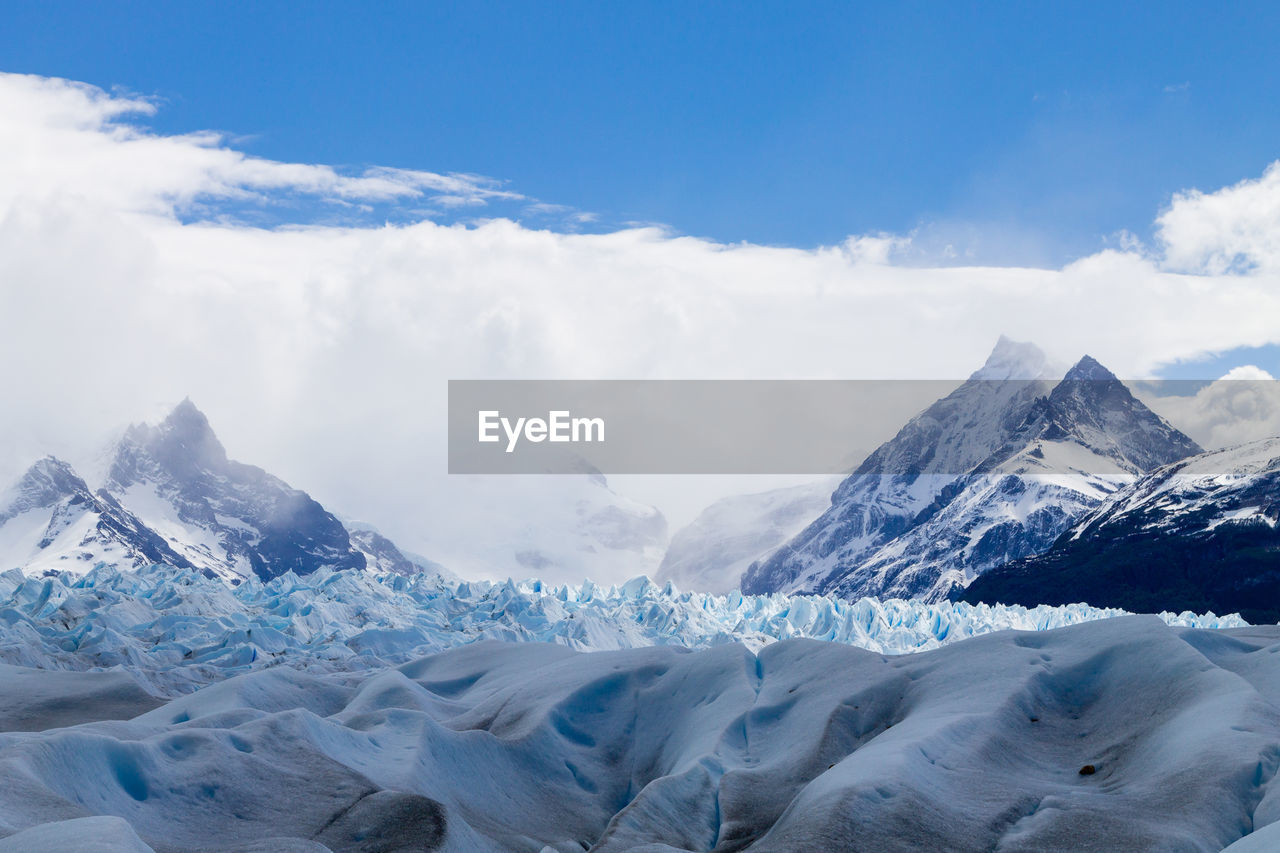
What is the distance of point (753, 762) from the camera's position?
45.1 ft

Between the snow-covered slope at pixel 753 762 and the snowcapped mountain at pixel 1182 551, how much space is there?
111952mm

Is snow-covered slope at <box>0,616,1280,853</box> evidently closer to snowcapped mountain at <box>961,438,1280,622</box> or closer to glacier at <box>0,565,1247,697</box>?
glacier at <box>0,565,1247,697</box>

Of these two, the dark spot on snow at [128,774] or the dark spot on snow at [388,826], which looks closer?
the dark spot on snow at [388,826]

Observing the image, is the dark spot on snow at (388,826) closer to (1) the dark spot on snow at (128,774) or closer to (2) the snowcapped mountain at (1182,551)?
(1) the dark spot on snow at (128,774)

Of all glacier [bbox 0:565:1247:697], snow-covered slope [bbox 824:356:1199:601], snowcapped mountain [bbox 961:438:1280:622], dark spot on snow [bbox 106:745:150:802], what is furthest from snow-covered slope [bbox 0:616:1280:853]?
snow-covered slope [bbox 824:356:1199:601]

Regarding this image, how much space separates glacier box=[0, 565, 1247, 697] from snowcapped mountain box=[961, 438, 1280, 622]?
252ft

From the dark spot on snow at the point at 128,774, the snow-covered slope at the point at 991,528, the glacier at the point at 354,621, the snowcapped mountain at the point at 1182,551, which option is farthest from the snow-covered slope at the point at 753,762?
the snow-covered slope at the point at 991,528

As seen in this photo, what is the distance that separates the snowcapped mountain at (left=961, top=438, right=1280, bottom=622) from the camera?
119938mm

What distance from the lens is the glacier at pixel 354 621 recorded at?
32.2 meters

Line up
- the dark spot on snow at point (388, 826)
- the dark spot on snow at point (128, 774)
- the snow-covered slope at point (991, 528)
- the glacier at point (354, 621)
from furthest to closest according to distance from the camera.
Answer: the snow-covered slope at point (991, 528), the glacier at point (354, 621), the dark spot on snow at point (128, 774), the dark spot on snow at point (388, 826)

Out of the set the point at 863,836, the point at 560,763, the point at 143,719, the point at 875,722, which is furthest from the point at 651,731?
the point at 143,719

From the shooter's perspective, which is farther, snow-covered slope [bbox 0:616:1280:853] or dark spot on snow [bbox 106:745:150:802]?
dark spot on snow [bbox 106:745:150:802]

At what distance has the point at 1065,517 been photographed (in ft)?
582

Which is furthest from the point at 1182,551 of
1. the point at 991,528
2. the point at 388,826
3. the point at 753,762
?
the point at 388,826
